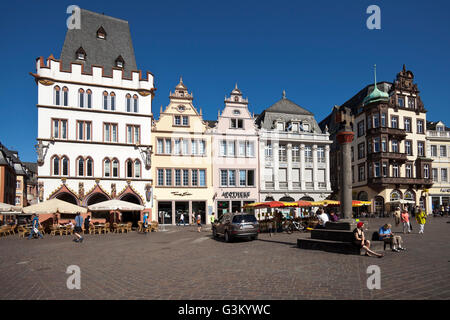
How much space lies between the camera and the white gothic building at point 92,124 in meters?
32.4

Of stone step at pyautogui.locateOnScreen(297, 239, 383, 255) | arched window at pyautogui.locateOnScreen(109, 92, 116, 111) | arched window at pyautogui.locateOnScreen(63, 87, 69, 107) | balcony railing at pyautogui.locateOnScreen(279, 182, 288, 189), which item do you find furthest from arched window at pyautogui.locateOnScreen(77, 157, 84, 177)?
stone step at pyautogui.locateOnScreen(297, 239, 383, 255)

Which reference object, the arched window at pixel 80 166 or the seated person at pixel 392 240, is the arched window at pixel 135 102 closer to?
the arched window at pixel 80 166

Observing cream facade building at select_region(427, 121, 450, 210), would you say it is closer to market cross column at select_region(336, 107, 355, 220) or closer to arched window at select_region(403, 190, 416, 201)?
arched window at select_region(403, 190, 416, 201)

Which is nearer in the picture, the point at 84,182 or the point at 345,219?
the point at 345,219

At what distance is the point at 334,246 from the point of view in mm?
13086

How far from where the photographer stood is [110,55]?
37.4 m

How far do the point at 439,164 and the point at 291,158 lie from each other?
25431 mm

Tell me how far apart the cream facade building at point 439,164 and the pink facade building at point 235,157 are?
28.4 metres

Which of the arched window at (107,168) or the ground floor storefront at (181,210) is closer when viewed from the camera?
the arched window at (107,168)

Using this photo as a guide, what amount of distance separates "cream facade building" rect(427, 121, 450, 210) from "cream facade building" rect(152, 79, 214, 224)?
3431 centimetres

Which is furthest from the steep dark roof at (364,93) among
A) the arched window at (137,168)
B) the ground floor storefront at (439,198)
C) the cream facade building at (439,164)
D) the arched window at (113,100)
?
the arched window at (113,100)

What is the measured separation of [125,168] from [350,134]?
84.2 feet
